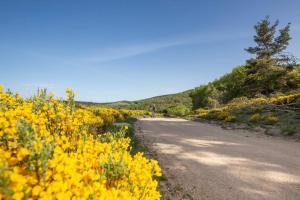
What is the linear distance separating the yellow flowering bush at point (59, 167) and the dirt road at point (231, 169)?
2175 millimetres

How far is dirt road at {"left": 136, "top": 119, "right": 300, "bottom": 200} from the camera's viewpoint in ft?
17.1

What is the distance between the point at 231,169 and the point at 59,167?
5316mm

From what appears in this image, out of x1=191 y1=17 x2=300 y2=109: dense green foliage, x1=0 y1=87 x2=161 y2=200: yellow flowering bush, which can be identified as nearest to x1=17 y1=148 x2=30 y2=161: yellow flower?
x1=0 y1=87 x2=161 y2=200: yellow flowering bush

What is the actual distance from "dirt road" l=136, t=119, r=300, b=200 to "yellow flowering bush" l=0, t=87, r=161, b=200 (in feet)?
7.14

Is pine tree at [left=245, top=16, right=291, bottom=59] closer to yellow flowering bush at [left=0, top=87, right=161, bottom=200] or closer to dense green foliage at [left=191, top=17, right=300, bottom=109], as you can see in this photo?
dense green foliage at [left=191, top=17, right=300, bottom=109]

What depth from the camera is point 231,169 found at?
21.8 feet

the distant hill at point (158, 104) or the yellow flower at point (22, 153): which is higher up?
the distant hill at point (158, 104)

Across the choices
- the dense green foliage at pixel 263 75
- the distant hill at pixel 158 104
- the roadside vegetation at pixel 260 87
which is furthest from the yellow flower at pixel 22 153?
the distant hill at pixel 158 104

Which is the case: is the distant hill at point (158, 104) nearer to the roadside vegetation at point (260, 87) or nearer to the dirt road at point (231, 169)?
the roadside vegetation at point (260, 87)

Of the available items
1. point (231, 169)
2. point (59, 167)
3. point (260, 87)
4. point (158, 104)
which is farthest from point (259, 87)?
point (158, 104)

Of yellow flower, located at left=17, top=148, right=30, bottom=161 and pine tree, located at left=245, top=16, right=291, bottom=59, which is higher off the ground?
pine tree, located at left=245, top=16, right=291, bottom=59

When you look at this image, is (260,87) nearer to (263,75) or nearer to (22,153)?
(263,75)

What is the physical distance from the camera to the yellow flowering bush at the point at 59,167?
2086 millimetres

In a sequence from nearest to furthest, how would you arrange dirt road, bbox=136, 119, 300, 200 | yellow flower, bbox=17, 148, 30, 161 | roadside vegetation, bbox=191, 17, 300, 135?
yellow flower, bbox=17, 148, 30, 161 → dirt road, bbox=136, 119, 300, 200 → roadside vegetation, bbox=191, 17, 300, 135
